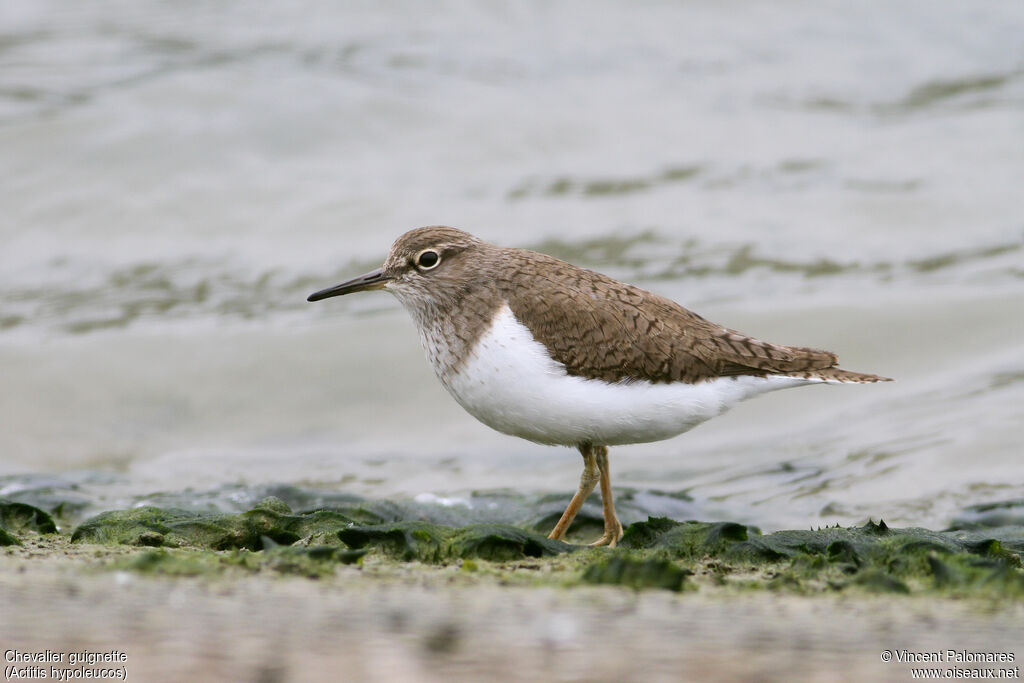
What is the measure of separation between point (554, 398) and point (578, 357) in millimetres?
254

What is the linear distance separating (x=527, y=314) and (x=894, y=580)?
2.47 metres

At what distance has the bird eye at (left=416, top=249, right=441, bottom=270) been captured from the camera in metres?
6.37

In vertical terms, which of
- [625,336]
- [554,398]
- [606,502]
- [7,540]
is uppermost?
[625,336]

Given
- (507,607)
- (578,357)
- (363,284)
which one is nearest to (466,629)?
(507,607)

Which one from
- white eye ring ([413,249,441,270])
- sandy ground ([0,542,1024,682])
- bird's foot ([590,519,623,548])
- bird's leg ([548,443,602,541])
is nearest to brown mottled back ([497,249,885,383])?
white eye ring ([413,249,441,270])

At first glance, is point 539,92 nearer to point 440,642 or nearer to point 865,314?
point 865,314

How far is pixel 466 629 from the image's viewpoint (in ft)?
10.9

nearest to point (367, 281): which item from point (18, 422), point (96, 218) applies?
point (18, 422)

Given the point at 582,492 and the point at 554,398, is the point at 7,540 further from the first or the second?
the point at 582,492

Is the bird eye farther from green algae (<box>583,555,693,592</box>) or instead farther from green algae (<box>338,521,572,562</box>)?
green algae (<box>583,555,693,592</box>)

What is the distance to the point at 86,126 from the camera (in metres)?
15.0

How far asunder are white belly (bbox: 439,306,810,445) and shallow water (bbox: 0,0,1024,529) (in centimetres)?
192

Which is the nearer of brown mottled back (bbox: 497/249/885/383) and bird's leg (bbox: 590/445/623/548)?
brown mottled back (bbox: 497/249/885/383)

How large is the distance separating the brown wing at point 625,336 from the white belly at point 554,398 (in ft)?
0.21
